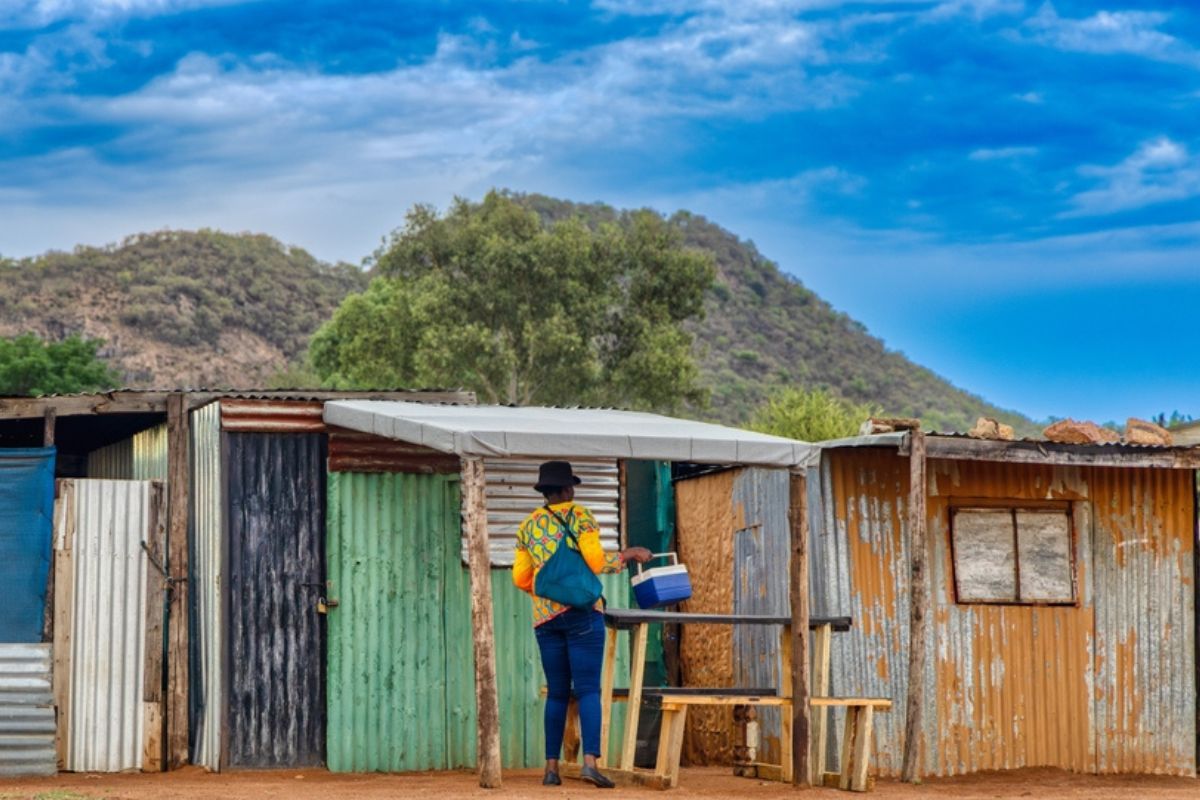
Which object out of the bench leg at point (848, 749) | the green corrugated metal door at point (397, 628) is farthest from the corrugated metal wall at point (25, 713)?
the bench leg at point (848, 749)

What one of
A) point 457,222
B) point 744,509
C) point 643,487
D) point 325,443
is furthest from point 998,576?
point 457,222

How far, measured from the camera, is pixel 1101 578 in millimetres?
12781

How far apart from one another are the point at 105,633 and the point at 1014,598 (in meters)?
6.47

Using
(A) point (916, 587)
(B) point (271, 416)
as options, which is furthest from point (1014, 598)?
(B) point (271, 416)

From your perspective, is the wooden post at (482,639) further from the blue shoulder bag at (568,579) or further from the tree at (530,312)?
the tree at (530,312)

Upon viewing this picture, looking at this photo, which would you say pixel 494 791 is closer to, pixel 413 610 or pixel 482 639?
pixel 482 639

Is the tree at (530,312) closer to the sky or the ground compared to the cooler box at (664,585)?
closer to the sky

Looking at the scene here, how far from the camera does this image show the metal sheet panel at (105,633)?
38.7ft

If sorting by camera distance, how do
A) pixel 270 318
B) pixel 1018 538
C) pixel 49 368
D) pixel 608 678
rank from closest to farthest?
pixel 608 678 → pixel 1018 538 → pixel 49 368 → pixel 270 318

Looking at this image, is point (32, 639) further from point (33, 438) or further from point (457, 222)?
point (457, 222)

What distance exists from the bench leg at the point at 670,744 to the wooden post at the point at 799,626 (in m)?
0.75

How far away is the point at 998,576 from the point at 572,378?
28847 mm

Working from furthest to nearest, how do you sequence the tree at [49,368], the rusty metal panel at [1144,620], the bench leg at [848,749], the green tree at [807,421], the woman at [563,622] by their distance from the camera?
the green tree at [807,421] → the tree at [49,368] → the rusty metal panel at [1144,620] → the bench leg at [848,749] → the woman at [563,622]

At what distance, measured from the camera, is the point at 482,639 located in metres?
9.88
